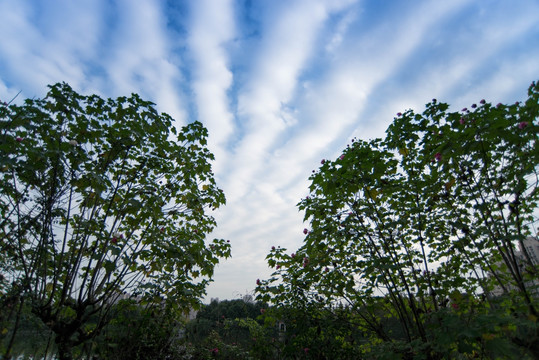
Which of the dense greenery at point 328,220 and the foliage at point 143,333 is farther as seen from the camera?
the foliage at point 143,333

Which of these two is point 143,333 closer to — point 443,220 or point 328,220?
point 328,220

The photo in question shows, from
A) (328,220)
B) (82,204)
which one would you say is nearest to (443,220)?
(328,220)

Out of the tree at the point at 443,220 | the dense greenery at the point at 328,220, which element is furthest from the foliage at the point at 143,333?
the tree at the point at 443,220

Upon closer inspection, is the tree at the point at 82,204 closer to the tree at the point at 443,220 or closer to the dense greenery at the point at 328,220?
the dense greenery at the point at 328,220

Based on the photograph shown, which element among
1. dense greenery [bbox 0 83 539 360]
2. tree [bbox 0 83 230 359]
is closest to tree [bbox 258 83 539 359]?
dense greenery [bbox 0 83 539 360]

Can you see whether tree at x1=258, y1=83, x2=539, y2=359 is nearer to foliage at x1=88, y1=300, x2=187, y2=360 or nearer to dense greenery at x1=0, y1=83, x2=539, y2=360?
dense greenery at x1=0, y1=83, x2=539, y2=360

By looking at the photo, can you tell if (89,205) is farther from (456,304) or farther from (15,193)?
(456,304)

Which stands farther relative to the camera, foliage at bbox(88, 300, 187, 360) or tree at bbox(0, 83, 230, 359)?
foliage at bbox(88, 300, 187, 360)

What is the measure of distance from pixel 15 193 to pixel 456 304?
4680 mm

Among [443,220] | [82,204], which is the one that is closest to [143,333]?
[82,204]

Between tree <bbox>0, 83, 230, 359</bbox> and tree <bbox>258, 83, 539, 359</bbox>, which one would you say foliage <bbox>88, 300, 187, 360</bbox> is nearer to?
tree <bbox>0, 83, 230, 359</bbox>

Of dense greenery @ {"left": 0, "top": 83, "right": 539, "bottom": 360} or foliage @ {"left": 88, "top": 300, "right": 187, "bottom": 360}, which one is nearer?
dense greenery @ {"left": 0, "top": 83, "right": 539, "bottom": 360}

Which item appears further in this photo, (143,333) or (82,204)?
(143,333)

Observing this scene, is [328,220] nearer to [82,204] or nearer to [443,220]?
[443,220]
